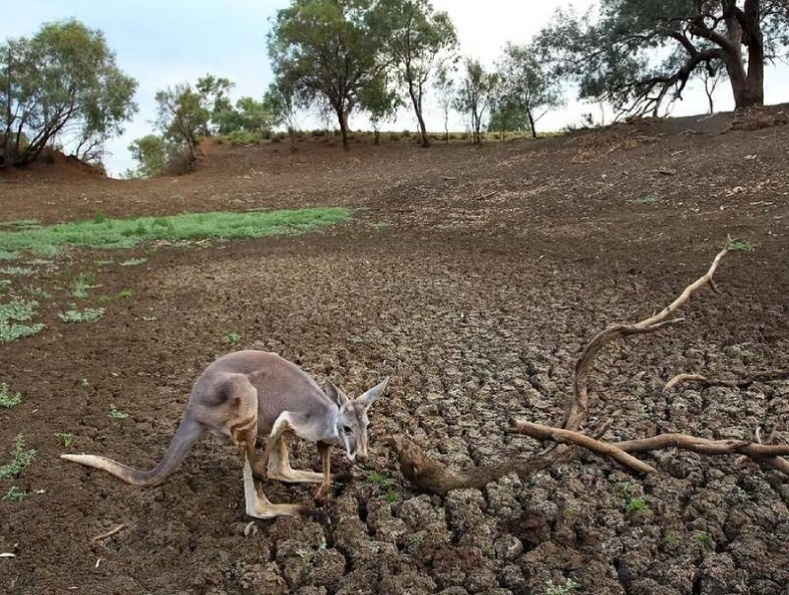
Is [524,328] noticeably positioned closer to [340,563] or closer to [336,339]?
[336,339]

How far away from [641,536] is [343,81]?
1211 inches

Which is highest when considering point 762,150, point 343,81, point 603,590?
point 343,81

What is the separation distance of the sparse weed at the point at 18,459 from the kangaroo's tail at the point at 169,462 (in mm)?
738

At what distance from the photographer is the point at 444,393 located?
630cm

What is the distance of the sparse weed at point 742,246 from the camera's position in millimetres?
9930

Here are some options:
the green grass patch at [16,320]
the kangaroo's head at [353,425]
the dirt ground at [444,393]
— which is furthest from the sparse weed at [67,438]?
the green grass patch at [16,320]

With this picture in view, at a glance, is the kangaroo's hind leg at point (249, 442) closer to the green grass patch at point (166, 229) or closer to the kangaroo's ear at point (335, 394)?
the kangaroo's ear at point (335, 394)

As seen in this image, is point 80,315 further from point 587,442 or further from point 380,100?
point 380,100

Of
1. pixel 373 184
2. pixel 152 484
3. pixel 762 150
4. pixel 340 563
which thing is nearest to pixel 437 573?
pixel 340 563

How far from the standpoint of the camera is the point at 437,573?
392 cm

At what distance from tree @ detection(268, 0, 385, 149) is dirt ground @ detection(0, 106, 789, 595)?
18.3 meters

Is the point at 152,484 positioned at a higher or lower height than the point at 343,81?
lower

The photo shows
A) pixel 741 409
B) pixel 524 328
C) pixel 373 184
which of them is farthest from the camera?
pixel 373 184

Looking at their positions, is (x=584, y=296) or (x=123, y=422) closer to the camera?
(x=123, y=422)
